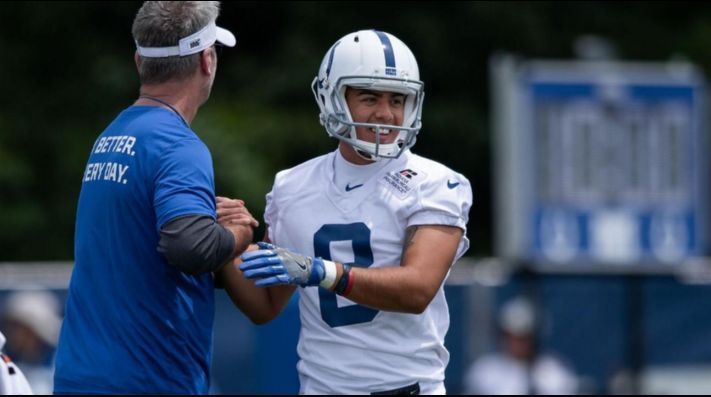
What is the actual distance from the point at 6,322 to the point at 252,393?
6.51ft

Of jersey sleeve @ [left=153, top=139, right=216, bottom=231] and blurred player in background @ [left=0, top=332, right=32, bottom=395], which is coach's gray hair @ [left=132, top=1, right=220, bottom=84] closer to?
jersey sleeve @ [left=153, top=139, right=216, bottom=231]

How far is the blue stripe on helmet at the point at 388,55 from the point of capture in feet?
13.2

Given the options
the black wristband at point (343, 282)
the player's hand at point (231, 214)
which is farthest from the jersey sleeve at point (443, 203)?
the player's hand at point (231, 214)

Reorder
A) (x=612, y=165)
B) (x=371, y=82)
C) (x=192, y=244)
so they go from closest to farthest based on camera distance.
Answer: (x=192, y=244) < (x=371, y=82) < (x=612, y=165)

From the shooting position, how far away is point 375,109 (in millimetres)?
4055

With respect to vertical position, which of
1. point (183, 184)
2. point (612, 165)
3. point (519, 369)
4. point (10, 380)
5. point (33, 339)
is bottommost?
point (519, 369)

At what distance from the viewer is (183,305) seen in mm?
3838

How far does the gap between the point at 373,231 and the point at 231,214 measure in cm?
43

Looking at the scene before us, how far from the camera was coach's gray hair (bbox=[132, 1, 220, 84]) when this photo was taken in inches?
152

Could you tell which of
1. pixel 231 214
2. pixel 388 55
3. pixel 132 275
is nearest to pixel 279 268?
pixel 231 214

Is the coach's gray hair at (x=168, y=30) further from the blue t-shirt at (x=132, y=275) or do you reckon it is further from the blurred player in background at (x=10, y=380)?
the blurred player in background at (x=10, y=380)

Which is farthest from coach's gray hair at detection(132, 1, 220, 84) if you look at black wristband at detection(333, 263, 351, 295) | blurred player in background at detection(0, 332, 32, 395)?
blurred player in background at detection(0, 332, 32, 395)

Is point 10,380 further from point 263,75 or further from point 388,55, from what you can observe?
point 263,75

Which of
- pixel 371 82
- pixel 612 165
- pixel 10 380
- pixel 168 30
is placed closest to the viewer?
pixel 10 380
